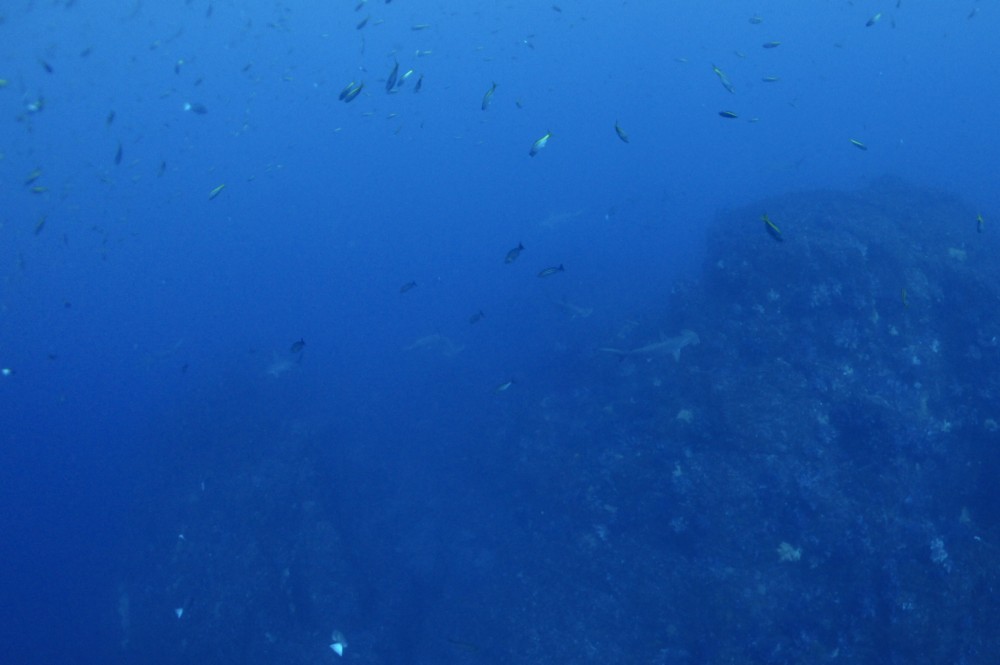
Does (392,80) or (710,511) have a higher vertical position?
(392,80)

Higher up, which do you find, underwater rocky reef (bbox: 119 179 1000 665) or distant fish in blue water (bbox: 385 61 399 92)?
distant fish in blue water (bbox: 385 61 399 92)

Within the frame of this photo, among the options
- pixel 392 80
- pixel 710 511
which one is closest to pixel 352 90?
pixel 392 80

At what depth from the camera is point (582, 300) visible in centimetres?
1902

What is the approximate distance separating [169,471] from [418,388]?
26.4ft

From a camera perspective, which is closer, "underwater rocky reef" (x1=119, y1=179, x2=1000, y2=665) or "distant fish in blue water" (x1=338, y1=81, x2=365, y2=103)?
"underwater rocky reef" (x1=119, y1=179, x2=1000, y2=665)

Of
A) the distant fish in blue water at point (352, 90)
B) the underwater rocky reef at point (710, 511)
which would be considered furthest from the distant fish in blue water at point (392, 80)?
the underwater rocky reef at point (710, 511)

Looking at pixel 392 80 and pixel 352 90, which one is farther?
pixel 392 80

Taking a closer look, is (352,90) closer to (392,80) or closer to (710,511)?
(392,80)

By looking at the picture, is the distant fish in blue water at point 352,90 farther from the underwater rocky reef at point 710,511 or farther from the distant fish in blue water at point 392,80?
the underwater rocky reef at point 710,511

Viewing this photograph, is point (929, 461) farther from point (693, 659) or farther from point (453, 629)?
point (453, 629)

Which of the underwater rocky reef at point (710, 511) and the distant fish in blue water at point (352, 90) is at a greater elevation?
the distant fish in blue water at point (352, 90)

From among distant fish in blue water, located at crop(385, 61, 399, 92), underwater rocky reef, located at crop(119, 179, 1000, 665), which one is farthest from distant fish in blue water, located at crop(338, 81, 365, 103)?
underwater rocky reef, located at crop(119, 179, 1000, 665)

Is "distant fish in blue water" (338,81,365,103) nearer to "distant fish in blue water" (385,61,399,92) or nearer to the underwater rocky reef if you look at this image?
"distant fish in blue water" (385,61,399,92)

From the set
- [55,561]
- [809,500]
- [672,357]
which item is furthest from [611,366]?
[55,561]
